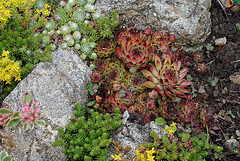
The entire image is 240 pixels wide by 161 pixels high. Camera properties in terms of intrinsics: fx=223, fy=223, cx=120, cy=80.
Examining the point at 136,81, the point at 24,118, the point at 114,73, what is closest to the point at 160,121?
the point at 136,81

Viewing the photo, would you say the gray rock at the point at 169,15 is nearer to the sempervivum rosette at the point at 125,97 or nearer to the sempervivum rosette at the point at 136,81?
the sempervivum rosette at the point at 136,81

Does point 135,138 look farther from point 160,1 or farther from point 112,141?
point 160,1

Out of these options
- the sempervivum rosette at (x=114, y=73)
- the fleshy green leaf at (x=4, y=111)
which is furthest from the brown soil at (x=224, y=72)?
the fleshy green leaf at (x=4, y=111)

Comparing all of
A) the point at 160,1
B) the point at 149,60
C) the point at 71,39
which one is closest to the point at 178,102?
the point at 149,60

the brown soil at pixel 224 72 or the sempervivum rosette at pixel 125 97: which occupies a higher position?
the sempervivum rosette at pixel 125 97

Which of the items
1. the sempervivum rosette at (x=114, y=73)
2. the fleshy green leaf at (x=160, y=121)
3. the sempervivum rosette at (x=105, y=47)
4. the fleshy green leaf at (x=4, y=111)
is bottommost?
the fleshy green leaf at (x=160, y=121)

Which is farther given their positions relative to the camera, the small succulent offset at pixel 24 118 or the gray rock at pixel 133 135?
the gray rock at pixel 133 135
